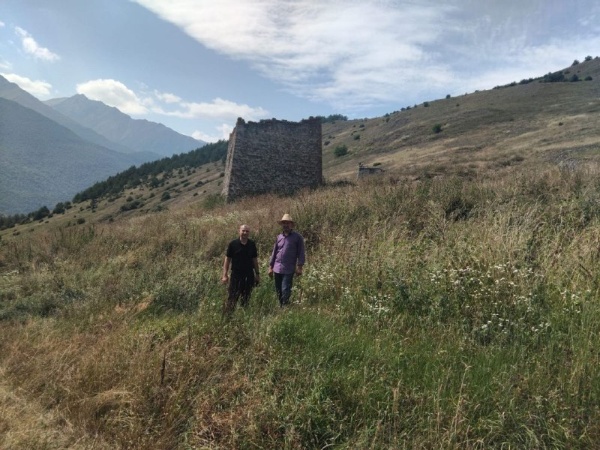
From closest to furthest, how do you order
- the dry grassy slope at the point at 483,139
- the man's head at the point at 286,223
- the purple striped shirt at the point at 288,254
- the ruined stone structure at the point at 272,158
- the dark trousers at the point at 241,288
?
1. the dark trousers at the point at 241,288
2. the purple striped shirt at the point at 288,254
3. the man's head at the point at 286,223
4. the dry grassy slope at the point at 483,139
5. the ruined stone structure at the point at 272,158

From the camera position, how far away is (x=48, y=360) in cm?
409

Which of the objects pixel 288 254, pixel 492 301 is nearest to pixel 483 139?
pixel 288 254

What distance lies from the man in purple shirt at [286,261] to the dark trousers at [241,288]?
1.31 ft

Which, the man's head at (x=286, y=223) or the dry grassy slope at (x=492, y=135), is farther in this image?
the dry grassy slope at (x=492, y=135)

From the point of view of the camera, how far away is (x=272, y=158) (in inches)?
870

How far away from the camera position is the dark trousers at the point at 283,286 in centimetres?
557

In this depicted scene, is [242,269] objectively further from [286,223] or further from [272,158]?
[272,158]

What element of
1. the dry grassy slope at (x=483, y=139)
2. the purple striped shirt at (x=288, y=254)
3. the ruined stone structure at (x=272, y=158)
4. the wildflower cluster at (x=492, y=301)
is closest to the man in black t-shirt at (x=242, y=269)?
the purple striped shirt at (x=288, y=254)

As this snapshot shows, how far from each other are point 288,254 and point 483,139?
3297cm

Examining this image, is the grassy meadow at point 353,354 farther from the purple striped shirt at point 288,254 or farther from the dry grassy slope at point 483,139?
the dry grassy slope at point 483,139

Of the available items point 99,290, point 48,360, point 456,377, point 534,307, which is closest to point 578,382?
point 456,377

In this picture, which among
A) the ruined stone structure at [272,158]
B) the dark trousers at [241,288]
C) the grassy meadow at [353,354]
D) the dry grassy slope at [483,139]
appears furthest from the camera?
the ruined stone structure at [272,158]

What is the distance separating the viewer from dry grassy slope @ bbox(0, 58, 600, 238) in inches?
810

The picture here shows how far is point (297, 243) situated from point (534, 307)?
3.24m
